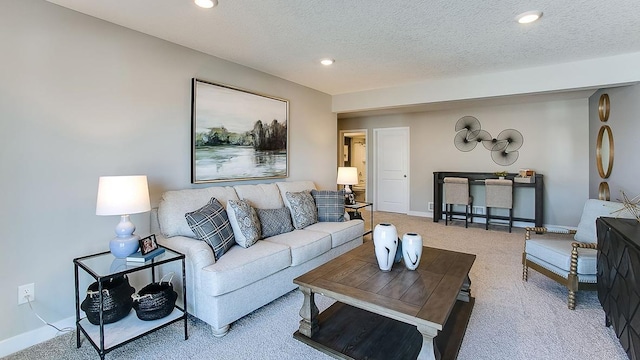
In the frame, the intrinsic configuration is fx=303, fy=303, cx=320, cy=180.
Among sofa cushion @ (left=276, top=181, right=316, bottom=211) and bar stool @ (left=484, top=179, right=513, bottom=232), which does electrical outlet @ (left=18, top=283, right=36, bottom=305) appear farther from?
bar stool @ (left=484, top=179, right=513, bottom=232)

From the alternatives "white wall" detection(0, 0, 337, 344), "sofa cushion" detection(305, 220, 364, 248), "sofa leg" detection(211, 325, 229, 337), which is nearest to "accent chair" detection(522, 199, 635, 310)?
"sofa cushion" detection(305, 220, 364, 248)

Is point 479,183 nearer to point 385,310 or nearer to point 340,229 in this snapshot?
point 340,229

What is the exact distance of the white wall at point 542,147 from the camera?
4949 mm

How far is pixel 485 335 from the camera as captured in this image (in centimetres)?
207

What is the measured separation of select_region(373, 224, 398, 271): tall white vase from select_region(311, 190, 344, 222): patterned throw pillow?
61.3 inches

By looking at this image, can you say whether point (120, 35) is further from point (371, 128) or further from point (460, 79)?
point (371, 128)

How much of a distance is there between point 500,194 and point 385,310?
14.3 ft

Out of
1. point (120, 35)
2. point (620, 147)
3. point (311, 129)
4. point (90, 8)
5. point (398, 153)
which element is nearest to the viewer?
point (90, 8)

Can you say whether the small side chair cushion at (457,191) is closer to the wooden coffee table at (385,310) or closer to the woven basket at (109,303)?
the wooden coffee table at (385,310)

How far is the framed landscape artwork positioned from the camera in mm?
3008

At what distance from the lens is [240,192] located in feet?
10.5

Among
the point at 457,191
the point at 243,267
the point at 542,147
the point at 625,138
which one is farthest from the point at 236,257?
the point at 542,147

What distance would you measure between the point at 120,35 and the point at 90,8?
28 centimetres

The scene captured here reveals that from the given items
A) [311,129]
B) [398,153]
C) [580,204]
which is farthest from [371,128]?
[580,204]
